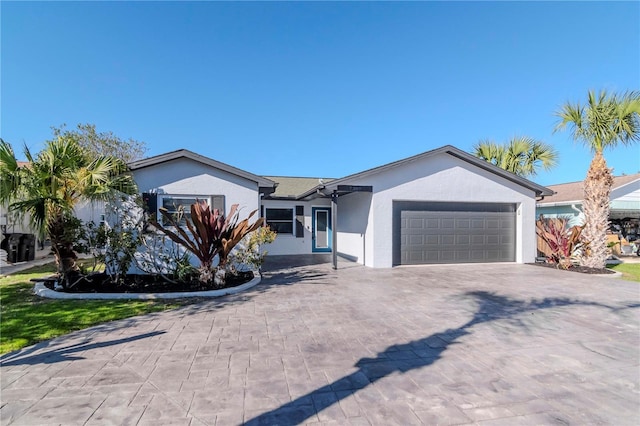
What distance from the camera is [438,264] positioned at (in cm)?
1208

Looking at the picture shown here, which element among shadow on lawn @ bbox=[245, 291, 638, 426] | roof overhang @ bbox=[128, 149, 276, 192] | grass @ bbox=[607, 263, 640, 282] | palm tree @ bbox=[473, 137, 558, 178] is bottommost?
grass @ bbox=[607, 263, 640, 282]

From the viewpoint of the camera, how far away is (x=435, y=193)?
11.9 meters

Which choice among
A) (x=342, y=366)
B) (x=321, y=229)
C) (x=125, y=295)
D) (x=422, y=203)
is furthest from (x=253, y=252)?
(x=321, y=229)

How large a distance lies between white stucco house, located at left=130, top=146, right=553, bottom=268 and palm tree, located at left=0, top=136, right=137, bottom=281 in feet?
8.15

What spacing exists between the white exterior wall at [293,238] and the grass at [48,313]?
8913 mm

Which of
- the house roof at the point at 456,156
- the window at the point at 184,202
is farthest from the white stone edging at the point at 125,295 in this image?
the house roof at the point at 456,156

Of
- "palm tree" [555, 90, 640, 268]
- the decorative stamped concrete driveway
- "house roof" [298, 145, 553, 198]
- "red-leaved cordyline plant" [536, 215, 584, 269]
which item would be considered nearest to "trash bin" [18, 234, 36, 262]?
the decorative stamped concrete driveway

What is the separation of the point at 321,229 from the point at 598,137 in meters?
11.8

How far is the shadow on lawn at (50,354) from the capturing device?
3.70 meters

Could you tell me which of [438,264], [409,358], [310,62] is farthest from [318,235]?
[409,358]

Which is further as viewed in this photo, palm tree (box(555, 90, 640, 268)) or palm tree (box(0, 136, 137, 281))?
palm tree (box(555, 90, 640, 268))

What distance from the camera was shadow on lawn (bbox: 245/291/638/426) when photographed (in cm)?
269

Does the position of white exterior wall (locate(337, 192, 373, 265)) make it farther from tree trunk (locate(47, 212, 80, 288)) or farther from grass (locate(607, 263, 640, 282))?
tree trunk (locate(47, 212, 80, 288))

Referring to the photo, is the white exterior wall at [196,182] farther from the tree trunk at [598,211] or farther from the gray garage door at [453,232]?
the tree trunk at [598,211]
